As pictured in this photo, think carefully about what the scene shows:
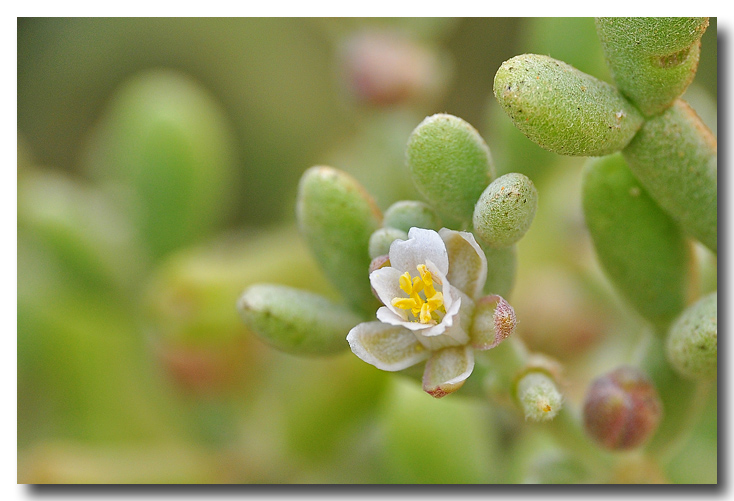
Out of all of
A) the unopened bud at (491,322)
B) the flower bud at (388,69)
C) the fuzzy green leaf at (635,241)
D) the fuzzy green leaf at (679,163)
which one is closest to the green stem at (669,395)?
the fuzzy green leaf at (635,241)

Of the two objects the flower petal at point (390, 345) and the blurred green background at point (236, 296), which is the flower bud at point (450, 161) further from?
the blurred green background at point (236, 296)

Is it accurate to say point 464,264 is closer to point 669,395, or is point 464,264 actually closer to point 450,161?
point 450,161

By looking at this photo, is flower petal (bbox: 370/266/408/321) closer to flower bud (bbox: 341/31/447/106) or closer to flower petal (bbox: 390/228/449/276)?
flower petal (bbox: 390/228/449/276)

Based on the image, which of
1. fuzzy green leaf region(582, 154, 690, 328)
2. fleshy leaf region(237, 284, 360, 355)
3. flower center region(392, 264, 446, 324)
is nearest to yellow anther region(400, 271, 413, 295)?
flower center region(392, 264, 446, 324)

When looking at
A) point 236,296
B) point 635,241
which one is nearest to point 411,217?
point 635,241

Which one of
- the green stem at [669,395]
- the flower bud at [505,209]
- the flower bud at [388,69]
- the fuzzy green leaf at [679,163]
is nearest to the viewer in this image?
the flower bud at [505,209]

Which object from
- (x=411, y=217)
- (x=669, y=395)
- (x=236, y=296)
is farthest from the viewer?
(x=236, y=296)

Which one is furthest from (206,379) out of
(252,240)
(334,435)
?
(252,240)

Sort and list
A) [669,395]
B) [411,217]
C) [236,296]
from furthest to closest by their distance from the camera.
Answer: [236,296], [669,395], [411,217]
